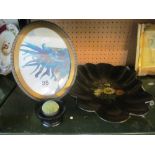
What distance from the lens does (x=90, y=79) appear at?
3.34 ft

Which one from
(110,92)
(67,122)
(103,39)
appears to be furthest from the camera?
(103,39)

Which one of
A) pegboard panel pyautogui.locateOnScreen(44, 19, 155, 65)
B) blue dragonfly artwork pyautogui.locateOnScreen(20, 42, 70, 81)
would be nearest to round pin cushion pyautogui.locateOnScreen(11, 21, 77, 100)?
blue dragonfly artwork pyautogui.locateOnScreen(20, 42, 70, 81)

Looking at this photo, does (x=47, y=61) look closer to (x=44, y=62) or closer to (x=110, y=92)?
(x=44, y=62)

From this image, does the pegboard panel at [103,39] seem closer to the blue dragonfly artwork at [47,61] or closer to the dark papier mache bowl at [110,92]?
the dark papier mache bowl at [110,92]

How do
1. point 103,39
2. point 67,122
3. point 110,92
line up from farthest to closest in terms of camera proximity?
point 103,39, point 110,92, point 67,122

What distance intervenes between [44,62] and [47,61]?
0.01m

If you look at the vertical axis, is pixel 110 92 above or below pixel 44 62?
below

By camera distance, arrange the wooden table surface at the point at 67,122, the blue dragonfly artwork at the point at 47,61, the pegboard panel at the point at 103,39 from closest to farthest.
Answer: the wooden table surface at the point at 67,122
the blue dragonfly artwork at the point at 47,61
the pegboard panel at the point at 103,39

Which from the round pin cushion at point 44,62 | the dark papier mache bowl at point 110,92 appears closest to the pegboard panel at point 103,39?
the dark papier mache bowl at point 110,92

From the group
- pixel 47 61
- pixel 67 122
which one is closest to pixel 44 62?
pixel 47 61

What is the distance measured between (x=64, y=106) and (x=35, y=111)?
4.1 inches

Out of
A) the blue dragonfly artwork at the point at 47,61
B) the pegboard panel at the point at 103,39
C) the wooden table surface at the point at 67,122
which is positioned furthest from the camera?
the pegboard panel at the point at 103,39

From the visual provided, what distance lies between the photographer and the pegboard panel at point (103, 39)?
1.07 m

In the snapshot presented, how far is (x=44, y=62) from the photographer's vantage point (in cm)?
92
